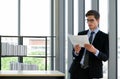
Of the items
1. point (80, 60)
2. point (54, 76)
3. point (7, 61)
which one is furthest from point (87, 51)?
point (7, 61)

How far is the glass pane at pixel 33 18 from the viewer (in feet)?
25.5

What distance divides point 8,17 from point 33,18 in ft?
2.16

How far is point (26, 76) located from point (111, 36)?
1332 millimetres

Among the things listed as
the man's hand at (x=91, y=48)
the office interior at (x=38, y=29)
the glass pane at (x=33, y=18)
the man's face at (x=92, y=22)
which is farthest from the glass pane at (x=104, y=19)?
the glass pane at (x=33, y=18)

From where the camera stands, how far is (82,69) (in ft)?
10.5

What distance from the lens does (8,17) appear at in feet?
25.1

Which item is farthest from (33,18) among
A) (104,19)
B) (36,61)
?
(104,19)

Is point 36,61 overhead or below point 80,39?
below

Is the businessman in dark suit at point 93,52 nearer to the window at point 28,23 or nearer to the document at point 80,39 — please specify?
the document at point 80,39

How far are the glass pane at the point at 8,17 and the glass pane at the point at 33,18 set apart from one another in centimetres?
19

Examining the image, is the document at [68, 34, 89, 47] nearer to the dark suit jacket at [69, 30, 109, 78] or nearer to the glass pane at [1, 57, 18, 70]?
the dark suit jacket at [69, 30, 109, 78]

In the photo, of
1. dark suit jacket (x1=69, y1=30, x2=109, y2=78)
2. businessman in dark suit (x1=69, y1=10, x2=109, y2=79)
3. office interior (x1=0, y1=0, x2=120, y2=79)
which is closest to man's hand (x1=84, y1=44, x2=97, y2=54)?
businessman in dark suit (x1=69, y1=10, x2=109, y2=79)

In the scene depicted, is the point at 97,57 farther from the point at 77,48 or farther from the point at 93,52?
the point at 77,48

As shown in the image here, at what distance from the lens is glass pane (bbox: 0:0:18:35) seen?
7613 millimetres
